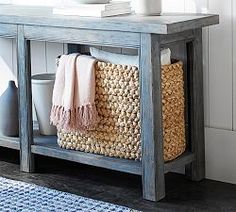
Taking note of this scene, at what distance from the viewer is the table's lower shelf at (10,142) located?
3.00 meters

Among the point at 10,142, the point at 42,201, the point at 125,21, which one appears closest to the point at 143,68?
the point at 125,21

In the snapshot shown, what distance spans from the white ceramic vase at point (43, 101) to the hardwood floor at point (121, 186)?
174mm

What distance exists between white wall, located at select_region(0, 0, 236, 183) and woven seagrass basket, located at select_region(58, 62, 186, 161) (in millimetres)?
145

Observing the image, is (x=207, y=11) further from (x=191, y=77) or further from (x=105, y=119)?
(x=105, y=119)

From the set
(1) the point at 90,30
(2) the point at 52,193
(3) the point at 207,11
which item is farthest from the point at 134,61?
(2) the point at 52,193

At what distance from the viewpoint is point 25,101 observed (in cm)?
289

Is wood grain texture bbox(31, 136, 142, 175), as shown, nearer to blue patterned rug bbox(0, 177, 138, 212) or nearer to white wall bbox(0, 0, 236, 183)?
blue patterned rug bbox(0, 177, 138, 212)

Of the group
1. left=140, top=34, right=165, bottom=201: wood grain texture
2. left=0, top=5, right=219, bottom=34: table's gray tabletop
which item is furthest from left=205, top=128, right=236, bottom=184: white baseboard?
left=0, top=5, right=219, bottom=34: table's gray tabletop

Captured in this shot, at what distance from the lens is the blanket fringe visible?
2.65 m

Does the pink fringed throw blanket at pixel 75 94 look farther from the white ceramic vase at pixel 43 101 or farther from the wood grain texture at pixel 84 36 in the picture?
the white ceramic vase at pixel 43 101

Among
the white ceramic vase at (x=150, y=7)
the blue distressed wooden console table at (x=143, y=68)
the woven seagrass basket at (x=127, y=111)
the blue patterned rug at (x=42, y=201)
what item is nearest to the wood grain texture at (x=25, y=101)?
the blue distressed wooden console table at (x=143, y=68)

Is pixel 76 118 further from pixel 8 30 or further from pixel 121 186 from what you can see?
pixel 8 30

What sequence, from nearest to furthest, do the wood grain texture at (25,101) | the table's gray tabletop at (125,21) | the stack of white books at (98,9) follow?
the table's gray tabletop at (125,21)
the stack of white books at (98,9)
the wood grain texture at (25,101)

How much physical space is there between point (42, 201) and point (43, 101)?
59 centimetres
